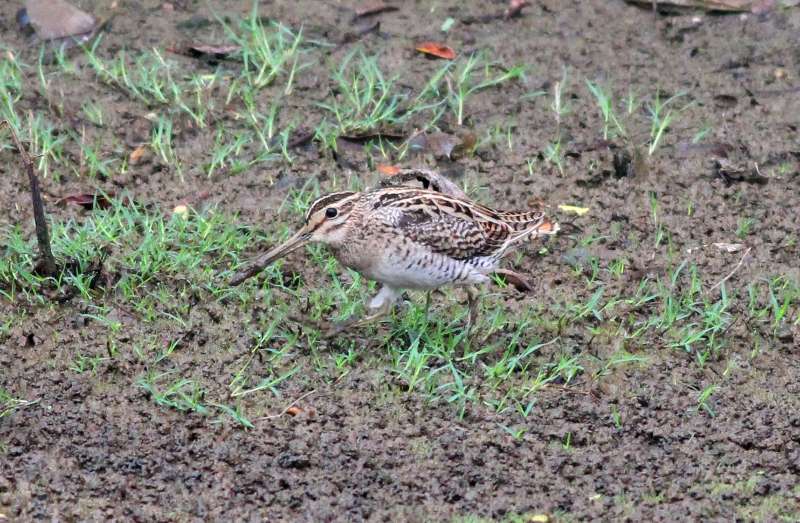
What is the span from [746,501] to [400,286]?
6.18 ft

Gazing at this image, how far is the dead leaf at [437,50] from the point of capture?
946 centimetres

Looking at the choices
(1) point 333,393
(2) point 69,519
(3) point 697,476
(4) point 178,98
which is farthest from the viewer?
(4) point 178,98

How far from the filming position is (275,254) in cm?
674

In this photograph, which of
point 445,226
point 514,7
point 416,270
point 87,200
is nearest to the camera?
point 416,270

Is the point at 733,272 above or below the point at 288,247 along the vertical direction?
below

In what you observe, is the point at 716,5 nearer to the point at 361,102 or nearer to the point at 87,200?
the point at 361,102

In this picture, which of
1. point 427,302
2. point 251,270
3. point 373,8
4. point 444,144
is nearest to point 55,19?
point 373,8

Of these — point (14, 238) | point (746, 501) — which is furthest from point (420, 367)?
point (14, 238)

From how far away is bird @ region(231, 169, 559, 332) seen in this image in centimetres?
654

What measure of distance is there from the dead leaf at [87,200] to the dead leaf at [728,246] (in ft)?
11.2

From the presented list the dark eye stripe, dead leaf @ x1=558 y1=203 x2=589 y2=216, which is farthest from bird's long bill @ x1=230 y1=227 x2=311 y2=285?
dead leaf @ x1=558 y1=203 x2=589 y2=216

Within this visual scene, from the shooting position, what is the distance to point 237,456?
19.6ft

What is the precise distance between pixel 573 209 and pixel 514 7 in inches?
100

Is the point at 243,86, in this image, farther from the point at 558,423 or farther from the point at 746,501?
the point at 746,501
